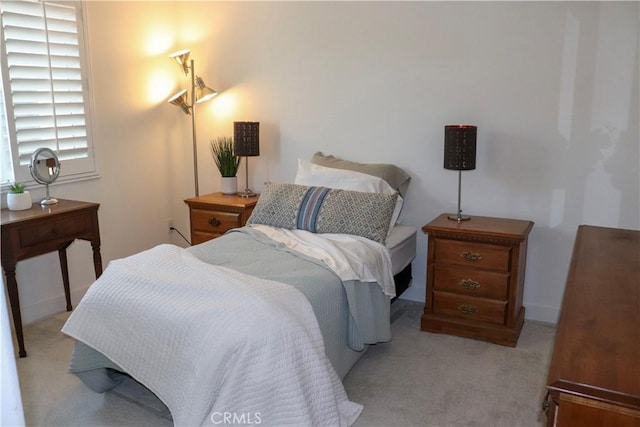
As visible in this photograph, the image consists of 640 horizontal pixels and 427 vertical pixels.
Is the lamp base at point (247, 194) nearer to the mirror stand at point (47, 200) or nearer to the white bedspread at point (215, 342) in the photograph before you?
the mirror stand at point (47, 200)

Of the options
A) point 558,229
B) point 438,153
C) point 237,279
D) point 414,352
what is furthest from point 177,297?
point 558,229

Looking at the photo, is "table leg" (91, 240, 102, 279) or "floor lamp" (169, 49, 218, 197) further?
"floor lamp" (169, 49, 218, 197)

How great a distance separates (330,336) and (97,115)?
2455 millimetres

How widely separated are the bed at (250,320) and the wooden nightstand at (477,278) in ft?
1.03

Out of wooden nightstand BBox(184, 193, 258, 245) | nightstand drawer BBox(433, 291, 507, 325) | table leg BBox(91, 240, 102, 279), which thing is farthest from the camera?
wooden nightstand BBox(184, 193, 258, 245)

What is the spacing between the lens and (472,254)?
123 inches

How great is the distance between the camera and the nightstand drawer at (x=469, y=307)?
124 inches

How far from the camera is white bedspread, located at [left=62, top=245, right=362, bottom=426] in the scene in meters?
1.97

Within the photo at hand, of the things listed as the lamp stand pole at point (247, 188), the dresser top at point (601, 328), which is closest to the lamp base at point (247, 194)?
the lamp stand pole at point (247, 188)

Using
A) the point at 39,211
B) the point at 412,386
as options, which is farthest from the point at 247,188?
the point at 412,386

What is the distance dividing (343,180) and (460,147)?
2.50ft

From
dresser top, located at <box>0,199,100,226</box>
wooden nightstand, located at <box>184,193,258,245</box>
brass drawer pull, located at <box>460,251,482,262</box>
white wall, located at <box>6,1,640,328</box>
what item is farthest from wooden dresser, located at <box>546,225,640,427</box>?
dresser top, located at <box>0,199,100,226</box>

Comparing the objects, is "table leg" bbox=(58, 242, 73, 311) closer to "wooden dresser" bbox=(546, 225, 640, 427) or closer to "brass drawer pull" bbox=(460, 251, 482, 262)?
"brass drawer pull" bbox=(460, 251, 482, 262)

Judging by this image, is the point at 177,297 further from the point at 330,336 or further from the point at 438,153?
the point at 438,153
